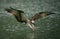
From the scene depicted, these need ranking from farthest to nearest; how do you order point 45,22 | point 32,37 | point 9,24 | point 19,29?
1. point 45,22
2. point 9,24
3. point 19,29
4. point 32,37

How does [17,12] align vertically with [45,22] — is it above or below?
above

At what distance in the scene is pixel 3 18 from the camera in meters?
2.76

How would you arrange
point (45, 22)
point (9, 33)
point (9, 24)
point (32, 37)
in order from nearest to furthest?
point (32, 37) < point (9, 33) < point (9, 24) < point (45, 22)

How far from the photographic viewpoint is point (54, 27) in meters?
2.40

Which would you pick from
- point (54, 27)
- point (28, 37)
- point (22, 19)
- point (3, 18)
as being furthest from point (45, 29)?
point (22, 19)

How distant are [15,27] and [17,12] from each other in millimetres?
965

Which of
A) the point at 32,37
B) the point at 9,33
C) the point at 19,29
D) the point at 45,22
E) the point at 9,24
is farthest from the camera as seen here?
the point at 45,22

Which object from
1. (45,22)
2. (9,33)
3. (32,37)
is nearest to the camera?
(32,37)

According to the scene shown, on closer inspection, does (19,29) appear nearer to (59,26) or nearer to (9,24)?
(9,24)

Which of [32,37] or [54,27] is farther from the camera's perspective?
A: [54,27]

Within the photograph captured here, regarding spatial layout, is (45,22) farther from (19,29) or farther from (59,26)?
(19,29)

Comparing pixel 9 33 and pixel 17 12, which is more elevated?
pixel 17 12

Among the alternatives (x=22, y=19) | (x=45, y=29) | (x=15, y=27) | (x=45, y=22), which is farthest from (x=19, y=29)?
(x=22, y=19)

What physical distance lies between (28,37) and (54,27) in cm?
47
